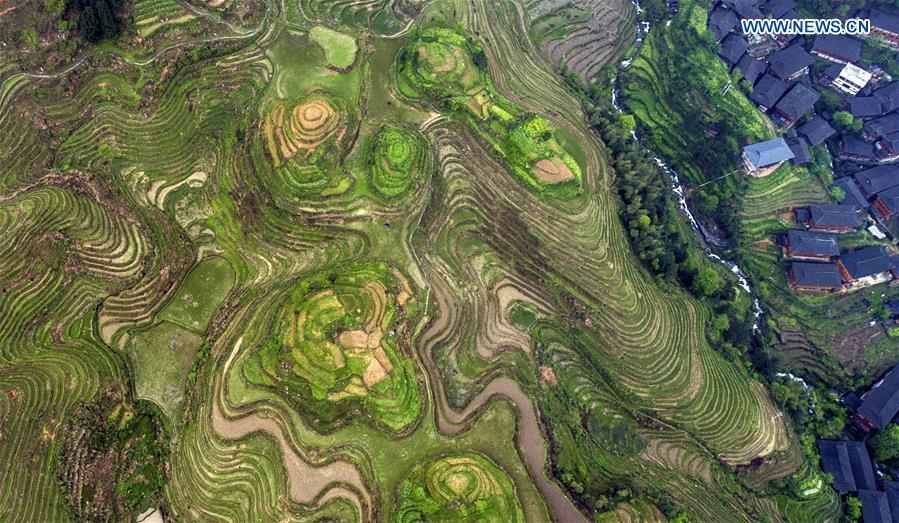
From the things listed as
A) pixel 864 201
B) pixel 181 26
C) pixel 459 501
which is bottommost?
pixel 459 501

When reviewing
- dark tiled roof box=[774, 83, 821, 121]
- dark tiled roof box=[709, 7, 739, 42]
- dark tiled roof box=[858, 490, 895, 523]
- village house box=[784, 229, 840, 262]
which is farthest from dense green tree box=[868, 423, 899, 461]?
dark tiled roof box=[709, 7, 739, 42]

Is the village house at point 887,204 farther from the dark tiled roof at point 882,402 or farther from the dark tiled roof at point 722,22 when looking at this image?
the dark tiled roof at point 722,22

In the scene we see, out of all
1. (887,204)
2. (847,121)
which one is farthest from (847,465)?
(847,121)

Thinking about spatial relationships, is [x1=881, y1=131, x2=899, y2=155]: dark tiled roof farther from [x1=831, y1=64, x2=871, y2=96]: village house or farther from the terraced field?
the terraced field

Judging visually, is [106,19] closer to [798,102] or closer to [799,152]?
[799,152]

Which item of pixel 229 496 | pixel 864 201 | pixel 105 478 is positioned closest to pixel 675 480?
pixel 229 496

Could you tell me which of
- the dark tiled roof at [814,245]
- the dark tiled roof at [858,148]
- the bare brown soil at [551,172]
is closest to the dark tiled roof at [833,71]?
the dark tiled roof at [858,148]

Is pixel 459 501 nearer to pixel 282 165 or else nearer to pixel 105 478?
pixel 105 478
